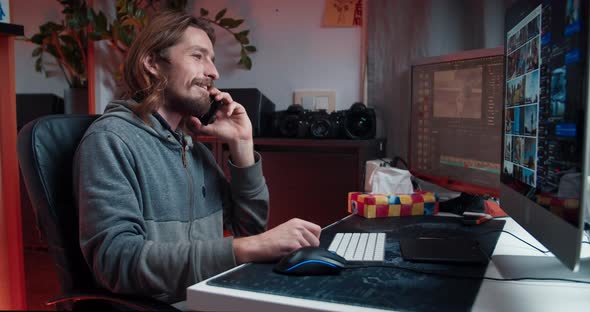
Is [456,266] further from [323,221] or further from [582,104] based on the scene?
[323,221]

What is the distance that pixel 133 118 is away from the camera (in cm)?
115

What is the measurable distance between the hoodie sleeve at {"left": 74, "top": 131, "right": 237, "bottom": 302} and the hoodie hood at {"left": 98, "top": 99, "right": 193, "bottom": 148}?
134 millimetres

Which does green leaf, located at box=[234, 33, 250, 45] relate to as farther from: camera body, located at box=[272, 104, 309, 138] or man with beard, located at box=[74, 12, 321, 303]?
man with beard, located at box=[74, 12, 321, 303]

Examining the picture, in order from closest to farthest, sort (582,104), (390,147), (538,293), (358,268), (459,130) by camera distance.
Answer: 1. (582,104)
2. (538,293)
3. (358,268)
4. (459,130)
5. (390,147)

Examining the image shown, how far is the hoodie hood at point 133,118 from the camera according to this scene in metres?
1.13

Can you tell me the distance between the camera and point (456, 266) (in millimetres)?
870

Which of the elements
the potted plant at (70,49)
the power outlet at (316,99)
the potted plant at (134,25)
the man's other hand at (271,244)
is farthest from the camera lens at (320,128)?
the potted plant at (70,49)

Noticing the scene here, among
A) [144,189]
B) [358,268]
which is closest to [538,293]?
[358,268]

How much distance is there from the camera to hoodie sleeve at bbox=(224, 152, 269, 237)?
1.35 metres

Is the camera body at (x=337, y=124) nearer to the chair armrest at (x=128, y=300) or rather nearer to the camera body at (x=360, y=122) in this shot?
the camera body at (x=360, y=122)

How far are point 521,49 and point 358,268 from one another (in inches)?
20.2

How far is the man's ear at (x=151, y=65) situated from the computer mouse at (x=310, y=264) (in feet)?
2.32

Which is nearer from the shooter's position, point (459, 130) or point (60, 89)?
point (459, 130)

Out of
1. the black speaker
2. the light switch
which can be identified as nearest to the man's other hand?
the black speaker
